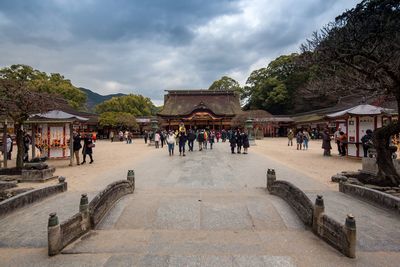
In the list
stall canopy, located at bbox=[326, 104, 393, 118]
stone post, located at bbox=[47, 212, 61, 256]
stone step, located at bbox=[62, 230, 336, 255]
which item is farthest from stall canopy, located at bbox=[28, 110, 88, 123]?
stall canopy, located at bbox=[326, 104, 393, 118]

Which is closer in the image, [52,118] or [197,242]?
[197,242]

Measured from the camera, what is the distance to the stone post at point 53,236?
3.47 meters

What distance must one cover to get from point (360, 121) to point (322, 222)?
11.5m

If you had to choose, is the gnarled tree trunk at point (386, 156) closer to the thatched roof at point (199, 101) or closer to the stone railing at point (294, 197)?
the stone railing at point (294, 197)

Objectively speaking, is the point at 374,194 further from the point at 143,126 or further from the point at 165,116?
the point at 143,126

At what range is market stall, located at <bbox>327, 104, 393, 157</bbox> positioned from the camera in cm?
1276

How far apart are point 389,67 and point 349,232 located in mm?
4670

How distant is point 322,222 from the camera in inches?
159

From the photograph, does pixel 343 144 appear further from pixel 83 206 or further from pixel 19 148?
pixel 19 148

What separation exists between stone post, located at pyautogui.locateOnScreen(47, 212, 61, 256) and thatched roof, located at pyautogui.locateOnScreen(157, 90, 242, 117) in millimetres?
40551

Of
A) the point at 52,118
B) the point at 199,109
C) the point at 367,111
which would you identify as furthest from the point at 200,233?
the point at 199,109

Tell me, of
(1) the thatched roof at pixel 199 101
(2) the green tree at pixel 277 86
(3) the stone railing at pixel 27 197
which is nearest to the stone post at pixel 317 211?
(3) the stone railing at pixel 27 197

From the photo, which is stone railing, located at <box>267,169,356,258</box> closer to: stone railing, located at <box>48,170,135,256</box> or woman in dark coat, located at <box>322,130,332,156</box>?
stone railing, located at <box>48,170,135,256</box>

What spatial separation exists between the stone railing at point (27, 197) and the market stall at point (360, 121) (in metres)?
13.1
